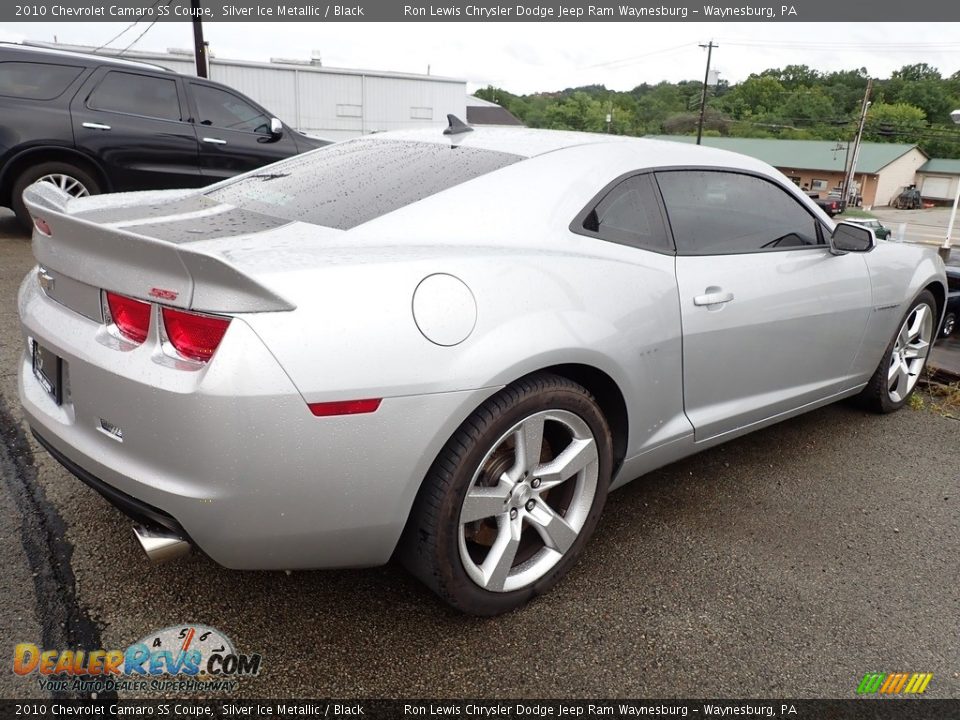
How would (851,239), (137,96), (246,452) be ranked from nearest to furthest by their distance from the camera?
(246,452), (851,239), (137,96)

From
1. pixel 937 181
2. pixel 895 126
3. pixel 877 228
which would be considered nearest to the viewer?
pixel 877 228

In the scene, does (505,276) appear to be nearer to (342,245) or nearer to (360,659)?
(342,245)

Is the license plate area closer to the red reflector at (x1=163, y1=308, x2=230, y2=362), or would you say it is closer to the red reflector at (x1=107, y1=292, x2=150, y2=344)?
the red reflector at (x1=107, y1=292, x2=150, y2=344)

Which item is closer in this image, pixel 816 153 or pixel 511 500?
pixel 511 500

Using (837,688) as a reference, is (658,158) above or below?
above

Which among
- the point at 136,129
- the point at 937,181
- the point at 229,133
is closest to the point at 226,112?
the point at 229,133

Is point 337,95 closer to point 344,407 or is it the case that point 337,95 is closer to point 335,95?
point 335,95

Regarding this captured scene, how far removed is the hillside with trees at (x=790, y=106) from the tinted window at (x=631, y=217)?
251ft

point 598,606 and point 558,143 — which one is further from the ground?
point 558,143

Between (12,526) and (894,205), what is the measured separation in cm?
9058

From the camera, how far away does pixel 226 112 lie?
7840 mm

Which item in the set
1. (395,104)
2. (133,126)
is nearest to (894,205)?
(395,104)

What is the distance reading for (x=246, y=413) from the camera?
5.47 ft

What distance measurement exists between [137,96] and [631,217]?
6512 millimetres
